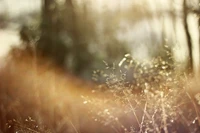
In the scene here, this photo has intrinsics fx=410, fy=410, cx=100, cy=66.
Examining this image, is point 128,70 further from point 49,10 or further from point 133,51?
point 49,10

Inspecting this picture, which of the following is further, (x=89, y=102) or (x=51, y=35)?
(x=51, y=35)

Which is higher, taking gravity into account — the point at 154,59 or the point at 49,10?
the point at 49,10

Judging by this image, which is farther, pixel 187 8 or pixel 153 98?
pixel 187 8

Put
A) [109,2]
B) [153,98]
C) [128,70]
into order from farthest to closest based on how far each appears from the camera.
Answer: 1. [109,2]
2. [128,70]
3. [153,98]

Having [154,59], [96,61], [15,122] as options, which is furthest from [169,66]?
[15,122]

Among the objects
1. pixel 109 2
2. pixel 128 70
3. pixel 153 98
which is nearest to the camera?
pixel 153 98

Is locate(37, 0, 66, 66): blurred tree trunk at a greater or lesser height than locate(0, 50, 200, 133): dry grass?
greater

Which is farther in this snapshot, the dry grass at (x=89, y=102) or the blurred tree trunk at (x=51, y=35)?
the blurred tree trunk at (x=51, y=35)

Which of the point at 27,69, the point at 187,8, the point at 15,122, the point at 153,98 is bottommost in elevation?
the point at 15,122

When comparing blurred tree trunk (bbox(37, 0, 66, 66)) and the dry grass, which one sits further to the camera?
blurred tree trunk (bbox(37, 0, 66, 66))

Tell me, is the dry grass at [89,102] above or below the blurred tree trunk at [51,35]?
below

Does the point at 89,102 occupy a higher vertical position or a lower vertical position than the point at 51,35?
lower
